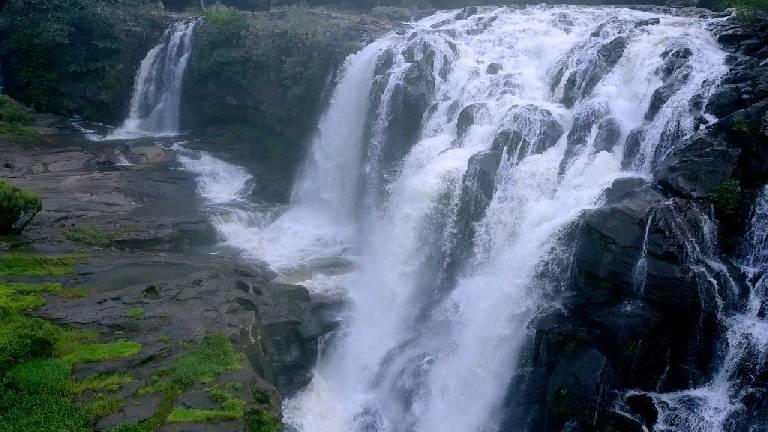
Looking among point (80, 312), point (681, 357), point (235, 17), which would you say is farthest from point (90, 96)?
point (681, 357)

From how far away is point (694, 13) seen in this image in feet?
88.0

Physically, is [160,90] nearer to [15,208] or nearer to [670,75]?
[15,208]

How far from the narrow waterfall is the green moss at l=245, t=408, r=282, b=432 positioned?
27.4 meters

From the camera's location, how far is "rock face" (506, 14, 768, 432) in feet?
46.3

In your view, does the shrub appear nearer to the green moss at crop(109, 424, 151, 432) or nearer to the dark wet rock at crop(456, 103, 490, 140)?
the green moss at crop(109, 424, 151, 432)

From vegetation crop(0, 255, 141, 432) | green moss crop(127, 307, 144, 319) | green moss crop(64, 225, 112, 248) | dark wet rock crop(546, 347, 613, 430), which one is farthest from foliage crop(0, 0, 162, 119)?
dark wet rock crop(546, 347, 613, 430)

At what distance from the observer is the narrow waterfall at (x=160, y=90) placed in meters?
36.5

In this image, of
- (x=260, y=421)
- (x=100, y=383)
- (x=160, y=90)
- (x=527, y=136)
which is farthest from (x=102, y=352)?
(x=160, y=90)

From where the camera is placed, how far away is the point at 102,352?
13539 mm

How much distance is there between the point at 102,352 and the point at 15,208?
8639 mm

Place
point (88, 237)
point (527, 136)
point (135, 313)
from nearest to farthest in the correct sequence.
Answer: point (135, 313) < point (527, 136) < point (88, 237)

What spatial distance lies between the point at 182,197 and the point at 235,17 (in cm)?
1298

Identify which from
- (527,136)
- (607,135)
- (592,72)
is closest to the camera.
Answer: (607,135)

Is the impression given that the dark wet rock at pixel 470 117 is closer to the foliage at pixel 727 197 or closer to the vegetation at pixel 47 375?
the foliage at pixel 727 197
